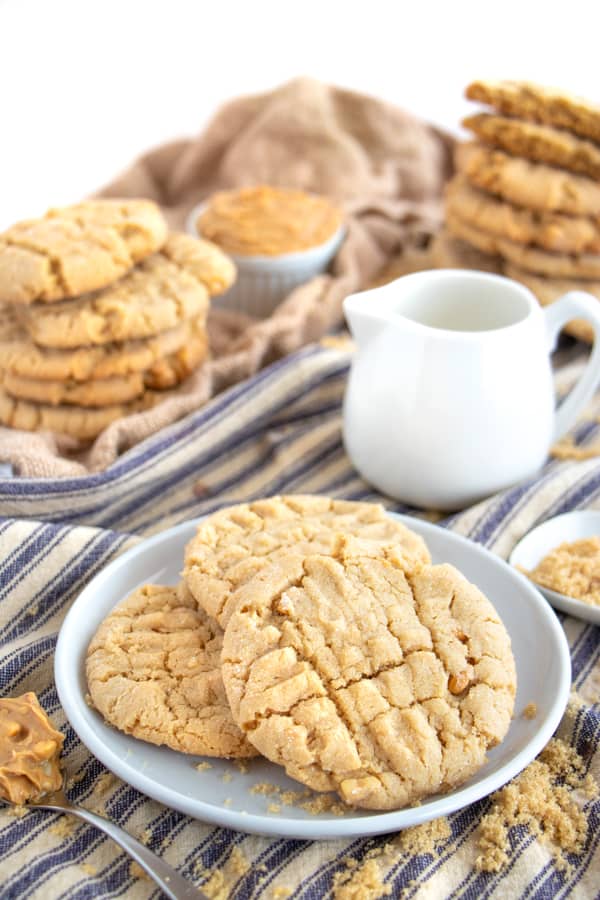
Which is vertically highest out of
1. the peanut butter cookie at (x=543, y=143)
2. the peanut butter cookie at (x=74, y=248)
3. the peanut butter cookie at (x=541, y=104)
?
the peanut butter cookie at (x=541, y=104)

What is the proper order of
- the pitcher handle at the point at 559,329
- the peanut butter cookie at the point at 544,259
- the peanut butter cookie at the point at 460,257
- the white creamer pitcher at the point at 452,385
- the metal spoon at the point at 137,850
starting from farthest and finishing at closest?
the peanut butter cookie at the point at 460,257, the peanut butter cookie at the point at 544,259, the pitcher handle at the point at 559,329, the white creamer pitcher at the point at 452,385, the metal spoon at the point at 137,850

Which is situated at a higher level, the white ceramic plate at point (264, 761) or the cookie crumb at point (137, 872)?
the white ceramic plate at point (264, 761)

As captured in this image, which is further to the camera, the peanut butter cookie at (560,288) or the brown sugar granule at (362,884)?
the peanut butter cookie at (560,288)

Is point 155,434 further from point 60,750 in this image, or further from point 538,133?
point 538,133

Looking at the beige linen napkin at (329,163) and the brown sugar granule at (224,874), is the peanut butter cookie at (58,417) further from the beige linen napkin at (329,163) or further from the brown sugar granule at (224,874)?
the brown sugar granule at (224,874)

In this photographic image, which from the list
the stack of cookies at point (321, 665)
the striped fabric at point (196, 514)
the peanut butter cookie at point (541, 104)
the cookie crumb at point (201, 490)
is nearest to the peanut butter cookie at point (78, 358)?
the striped fabric at point (196, 514)

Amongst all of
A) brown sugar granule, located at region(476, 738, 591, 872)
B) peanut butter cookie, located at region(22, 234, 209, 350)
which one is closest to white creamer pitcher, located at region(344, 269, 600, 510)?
peanut butter cookie, located at region(22, 234, 209, 350)

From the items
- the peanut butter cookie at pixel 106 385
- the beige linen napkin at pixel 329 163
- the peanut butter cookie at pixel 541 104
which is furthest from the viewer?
the beige linen napkin at pixel 329 163

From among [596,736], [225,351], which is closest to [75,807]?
[596,736]

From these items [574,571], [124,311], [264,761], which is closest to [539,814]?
[264,761]

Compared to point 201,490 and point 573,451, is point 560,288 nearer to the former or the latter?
point 573,451
